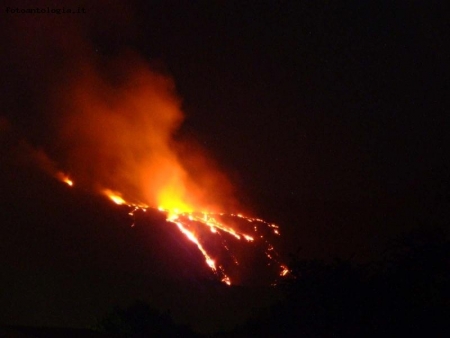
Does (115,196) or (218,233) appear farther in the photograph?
(115,196)

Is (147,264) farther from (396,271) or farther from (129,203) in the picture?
(396,271)

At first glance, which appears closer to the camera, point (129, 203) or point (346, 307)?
point (346, 307)

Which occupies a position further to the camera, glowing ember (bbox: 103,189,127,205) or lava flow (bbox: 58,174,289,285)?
glowing ember (bbox: 103,189,127,205)

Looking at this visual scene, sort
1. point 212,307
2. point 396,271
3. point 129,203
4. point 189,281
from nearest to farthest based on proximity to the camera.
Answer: point 396,271
point 212,307
point 189,281
point 129,203

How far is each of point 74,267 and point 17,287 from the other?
6637mm

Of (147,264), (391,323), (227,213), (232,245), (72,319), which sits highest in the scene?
(227,213)

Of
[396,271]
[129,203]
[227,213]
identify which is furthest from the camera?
[227,213]

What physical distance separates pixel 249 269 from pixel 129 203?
27.8ft

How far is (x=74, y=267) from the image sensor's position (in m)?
35.1

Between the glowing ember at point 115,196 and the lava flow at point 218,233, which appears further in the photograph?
the glowing ember at point 115,196

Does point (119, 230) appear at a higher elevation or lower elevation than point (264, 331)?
higher

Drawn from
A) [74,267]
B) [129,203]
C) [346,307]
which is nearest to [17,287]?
[74,267]

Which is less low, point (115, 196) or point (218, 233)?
point (115, 196)

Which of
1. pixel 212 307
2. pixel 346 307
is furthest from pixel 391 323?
pixel 212 307
